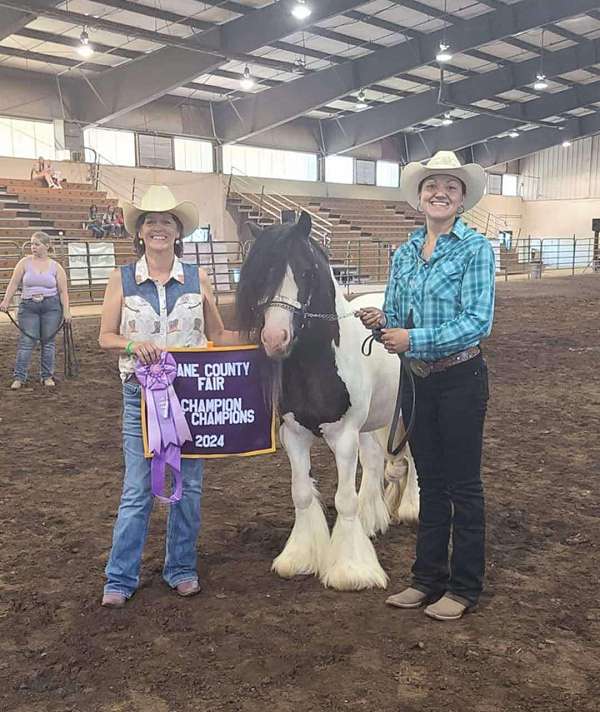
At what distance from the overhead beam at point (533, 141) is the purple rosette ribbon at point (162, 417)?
32.0 m

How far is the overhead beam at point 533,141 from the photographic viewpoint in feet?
102

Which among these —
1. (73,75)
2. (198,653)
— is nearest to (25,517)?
(198,653)

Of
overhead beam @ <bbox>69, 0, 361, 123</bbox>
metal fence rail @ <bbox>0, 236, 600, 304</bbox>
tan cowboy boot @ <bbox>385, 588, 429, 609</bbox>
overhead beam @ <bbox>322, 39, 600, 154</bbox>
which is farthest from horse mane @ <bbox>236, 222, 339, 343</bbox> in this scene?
overhead beam @ <bbox>322, 39, 600, 154</bbox>

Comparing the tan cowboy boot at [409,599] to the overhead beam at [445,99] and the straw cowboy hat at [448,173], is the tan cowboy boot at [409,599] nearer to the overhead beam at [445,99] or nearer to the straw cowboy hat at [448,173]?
the straw cowboy hat at [448,173]

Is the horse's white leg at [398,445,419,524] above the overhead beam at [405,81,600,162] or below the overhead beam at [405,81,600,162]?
below

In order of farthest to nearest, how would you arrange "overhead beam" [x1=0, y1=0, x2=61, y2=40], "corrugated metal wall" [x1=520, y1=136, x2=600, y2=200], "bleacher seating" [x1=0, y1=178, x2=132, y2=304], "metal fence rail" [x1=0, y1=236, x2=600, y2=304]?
"corrugated metal wall" [x1=520, y1=136, x2=600, y2=200]
"bleacher seating" [x1=0, y1=178, x2=132, y2=304]
"metal fence rail" [x1=0, y1=236, x2=600, y2=304]
"overhead beam" [x1=0, y1=0, x2=61, y2=40]

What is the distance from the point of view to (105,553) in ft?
11.0

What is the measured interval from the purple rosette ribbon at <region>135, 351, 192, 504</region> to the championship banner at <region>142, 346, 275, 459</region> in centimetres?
6

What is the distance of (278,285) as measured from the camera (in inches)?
104

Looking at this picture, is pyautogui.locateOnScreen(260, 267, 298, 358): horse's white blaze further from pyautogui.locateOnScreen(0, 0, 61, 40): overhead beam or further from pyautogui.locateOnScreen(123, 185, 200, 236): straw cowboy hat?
pyautogui.locateOnScreen(0, 0, 61, 40): overhead beam

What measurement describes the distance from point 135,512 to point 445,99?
22988 mm

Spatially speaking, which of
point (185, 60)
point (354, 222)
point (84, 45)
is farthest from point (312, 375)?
point (354, 222)

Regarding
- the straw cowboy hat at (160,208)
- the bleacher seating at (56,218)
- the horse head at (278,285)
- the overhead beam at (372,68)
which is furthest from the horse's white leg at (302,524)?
the overhead beam at (372,68)

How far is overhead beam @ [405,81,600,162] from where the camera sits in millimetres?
26188
